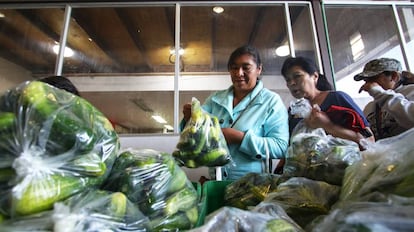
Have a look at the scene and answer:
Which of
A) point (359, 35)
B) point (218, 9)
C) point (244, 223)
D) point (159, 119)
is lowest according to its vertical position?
point (244, 223)

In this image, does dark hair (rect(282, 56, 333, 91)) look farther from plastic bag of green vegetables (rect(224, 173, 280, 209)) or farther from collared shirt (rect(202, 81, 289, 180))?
plastic bag of green vegetables (rect(224, 173, 280, 209))

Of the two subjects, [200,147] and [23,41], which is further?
[23,41]

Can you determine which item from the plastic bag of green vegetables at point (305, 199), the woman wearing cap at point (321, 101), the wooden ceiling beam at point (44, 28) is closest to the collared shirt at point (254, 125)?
the woman wearing cap at point (321, 101)

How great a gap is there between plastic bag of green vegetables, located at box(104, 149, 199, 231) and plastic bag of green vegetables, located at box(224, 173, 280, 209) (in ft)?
0.52

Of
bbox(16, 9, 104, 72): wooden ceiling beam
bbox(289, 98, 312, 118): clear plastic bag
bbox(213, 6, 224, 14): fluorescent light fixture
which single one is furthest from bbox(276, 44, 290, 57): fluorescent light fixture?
bbox(16, 9, 104, 72): wooden ceiling beam

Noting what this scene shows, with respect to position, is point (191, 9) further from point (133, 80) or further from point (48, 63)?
point (48, 63)

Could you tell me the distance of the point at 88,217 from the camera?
1.13ft

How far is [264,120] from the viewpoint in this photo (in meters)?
1.07

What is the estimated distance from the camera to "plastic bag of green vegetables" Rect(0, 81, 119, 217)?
347mm

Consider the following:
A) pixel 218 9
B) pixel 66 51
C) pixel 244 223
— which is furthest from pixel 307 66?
pixel 66 51

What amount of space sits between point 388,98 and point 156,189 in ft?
3.75

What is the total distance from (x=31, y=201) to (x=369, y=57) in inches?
107

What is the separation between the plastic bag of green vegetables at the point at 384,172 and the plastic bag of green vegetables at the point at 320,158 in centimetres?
6

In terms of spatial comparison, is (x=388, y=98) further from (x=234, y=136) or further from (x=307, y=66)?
(x=234, y=136)
